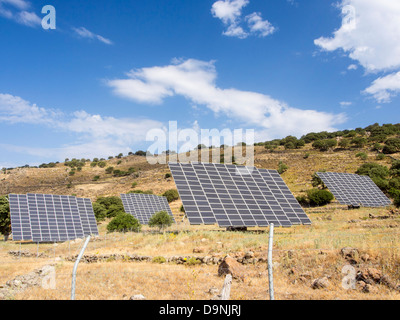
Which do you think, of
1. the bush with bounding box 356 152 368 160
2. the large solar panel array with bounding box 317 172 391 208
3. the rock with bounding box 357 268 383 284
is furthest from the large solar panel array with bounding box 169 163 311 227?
the bush with bounding box 356 152 368 160

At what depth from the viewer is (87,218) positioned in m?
33.2

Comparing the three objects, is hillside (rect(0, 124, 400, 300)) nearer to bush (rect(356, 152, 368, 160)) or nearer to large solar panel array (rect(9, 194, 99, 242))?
large solar panel array (rect(9, 194, 99, 242))

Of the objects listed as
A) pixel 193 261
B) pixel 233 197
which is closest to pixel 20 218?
pixel 233 197

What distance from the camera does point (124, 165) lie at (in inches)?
4658

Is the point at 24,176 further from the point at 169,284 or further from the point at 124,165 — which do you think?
the point at 169,284

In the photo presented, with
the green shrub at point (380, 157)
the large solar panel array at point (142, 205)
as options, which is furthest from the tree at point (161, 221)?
the green shrub at point (380, 157)

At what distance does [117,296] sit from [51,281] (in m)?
3.65

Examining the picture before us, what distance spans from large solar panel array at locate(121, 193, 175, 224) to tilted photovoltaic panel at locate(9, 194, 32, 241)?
1201cm

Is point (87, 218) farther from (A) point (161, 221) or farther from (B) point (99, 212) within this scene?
(B) point (99, 212)

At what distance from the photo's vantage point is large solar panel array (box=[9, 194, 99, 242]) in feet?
86.3

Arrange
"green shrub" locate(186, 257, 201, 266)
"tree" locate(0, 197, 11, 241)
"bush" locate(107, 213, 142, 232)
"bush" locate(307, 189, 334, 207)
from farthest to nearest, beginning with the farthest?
"bush" locate(307, 189, 334, 207)
"tree" locate(0, 197, 11, 241)
"bush" locate(107, 213, 142, 232)
"green shrub" locate(186, 257, 201, 266)

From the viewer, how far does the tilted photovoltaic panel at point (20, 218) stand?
25578mm

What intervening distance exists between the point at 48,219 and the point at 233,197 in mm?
17960
